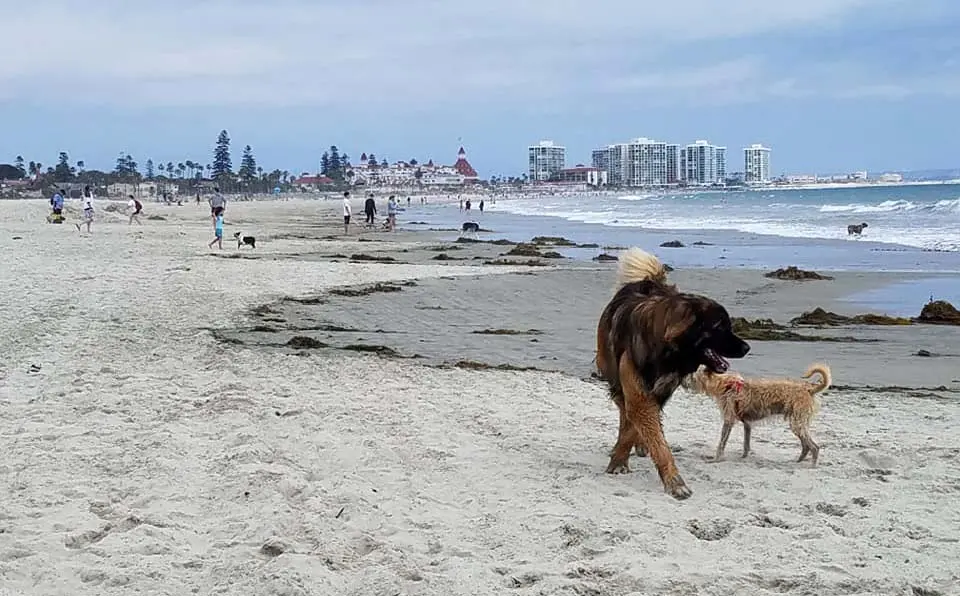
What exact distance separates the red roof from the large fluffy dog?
181282mm

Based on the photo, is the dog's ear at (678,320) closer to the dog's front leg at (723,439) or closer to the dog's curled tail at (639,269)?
the dog's curled tail at (639,269)

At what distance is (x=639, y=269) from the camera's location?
643cm

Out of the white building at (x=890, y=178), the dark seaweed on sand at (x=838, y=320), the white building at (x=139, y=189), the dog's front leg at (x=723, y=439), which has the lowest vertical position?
the dark seaweed on sand at (x=838, y=320)

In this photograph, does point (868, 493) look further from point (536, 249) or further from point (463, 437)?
point (536, 249)

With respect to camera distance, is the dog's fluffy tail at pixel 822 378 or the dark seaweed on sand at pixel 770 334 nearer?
the dog's fluffy tail at pixel 822 378

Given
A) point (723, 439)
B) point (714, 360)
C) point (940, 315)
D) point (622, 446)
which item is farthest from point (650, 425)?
point (940, 315)

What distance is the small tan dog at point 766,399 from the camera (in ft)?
20.7

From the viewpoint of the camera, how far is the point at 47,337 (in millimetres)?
10484

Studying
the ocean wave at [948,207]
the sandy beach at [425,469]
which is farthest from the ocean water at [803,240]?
the sandy beach at [425,469]

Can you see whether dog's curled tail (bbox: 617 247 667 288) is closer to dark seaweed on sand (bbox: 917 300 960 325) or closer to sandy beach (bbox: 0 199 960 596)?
sandy beach (bbox: 0 199 960 596)

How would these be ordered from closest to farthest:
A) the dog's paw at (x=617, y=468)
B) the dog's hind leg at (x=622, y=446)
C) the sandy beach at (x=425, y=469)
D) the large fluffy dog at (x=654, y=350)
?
the sandy beach at (x=425, y=469) < the large fluffy dog at (x=654, y=350) < the dog's hind leg at (x=622, y=446) < the dog's paw at (x=617, y=468)

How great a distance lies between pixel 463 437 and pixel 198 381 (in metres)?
2.85

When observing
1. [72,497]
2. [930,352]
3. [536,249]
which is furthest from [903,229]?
[72,497]

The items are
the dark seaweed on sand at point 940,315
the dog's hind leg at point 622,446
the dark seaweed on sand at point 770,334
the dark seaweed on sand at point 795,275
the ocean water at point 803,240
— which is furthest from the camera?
the ocean water at point 803,240
